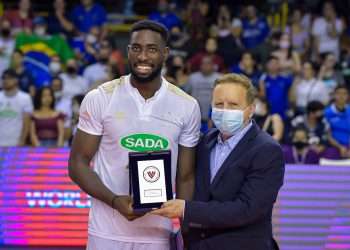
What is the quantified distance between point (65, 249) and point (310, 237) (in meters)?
2.18

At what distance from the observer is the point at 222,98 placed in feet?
14.9

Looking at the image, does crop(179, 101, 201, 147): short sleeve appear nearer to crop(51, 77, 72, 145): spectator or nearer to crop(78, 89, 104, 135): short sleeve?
crop(78, 89, 104, 135): short sleeve

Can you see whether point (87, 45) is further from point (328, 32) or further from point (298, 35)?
point (328, 32)

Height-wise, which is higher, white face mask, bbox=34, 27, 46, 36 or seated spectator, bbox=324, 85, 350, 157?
white face mask, bbox=34, 27, 46, 36

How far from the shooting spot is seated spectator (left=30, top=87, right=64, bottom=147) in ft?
34.5

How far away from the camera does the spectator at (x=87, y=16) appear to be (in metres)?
14.8

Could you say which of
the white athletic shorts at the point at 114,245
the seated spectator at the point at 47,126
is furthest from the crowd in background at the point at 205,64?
the white athletic shorts at the point at 114,245

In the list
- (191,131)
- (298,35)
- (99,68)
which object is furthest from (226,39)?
(191,131)

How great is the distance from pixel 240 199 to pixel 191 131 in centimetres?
52

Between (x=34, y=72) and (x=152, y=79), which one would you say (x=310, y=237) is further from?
(x=34, y=72)

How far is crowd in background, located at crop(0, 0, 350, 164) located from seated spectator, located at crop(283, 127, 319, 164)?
0.02 meters

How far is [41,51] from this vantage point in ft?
44.1

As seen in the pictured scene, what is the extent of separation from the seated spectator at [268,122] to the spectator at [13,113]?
281cm

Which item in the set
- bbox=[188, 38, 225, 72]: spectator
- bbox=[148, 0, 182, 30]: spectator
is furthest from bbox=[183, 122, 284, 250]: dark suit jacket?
bbox=[148, 0, 182, 30]: spectator
